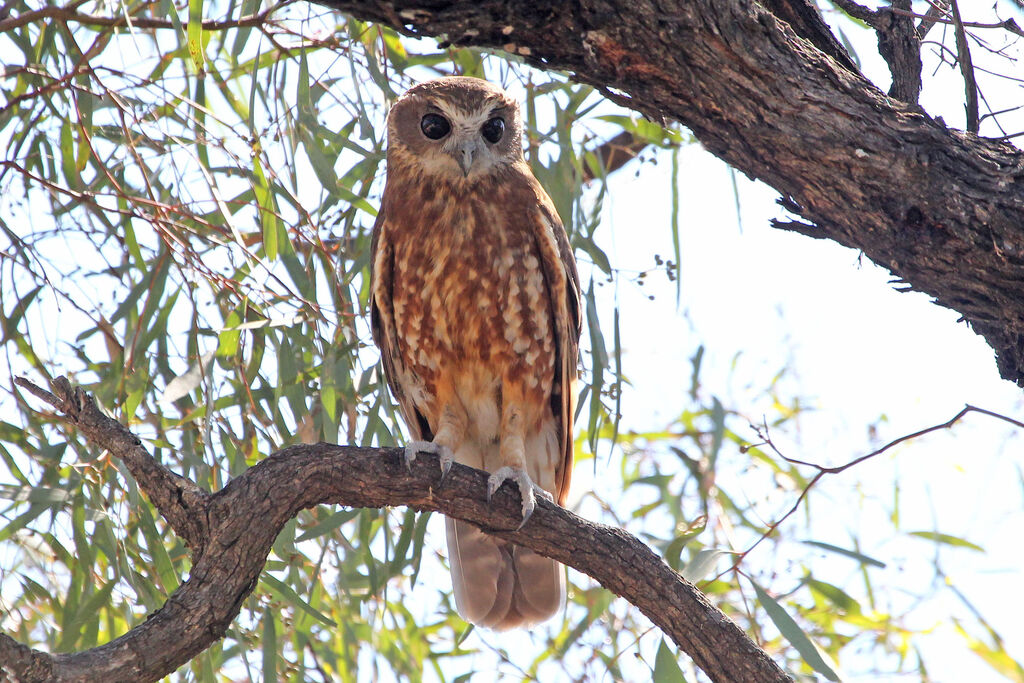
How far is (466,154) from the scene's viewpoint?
3064 mm

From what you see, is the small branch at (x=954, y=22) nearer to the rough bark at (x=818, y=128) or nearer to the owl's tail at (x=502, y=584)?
the rough bark at (x=818, y=128)

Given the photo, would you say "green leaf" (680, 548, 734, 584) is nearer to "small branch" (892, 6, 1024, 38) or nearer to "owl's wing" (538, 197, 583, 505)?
"owl's wing" (538, 197, 583, 505)

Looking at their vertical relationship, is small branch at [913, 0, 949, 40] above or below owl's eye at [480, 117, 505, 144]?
below

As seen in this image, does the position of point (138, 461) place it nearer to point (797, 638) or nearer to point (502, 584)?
point (502, 584)

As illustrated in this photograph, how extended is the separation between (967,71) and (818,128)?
1.18ft

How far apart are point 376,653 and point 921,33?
2.55 metres

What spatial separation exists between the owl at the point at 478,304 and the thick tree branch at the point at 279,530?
614 mm

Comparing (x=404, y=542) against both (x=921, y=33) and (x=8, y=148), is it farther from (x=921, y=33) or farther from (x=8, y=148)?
(x=921, y=33)

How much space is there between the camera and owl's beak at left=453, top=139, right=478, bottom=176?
305 centimetres

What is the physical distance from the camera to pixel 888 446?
2037 millimetres

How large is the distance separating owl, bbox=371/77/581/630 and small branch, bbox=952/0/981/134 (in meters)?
1.27

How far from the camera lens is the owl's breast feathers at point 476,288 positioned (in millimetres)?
2992

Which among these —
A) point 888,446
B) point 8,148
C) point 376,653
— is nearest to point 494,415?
point 376,653

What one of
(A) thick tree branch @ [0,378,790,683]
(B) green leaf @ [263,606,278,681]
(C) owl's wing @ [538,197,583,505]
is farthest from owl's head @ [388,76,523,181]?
(B) green leaf @ [263,606,278,681]
